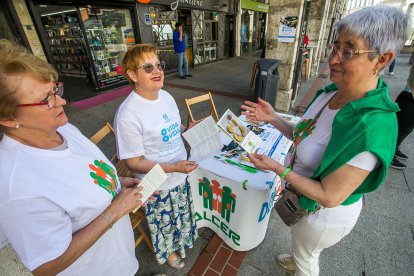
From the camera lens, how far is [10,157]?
31.4 inches

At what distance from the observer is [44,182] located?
2.69 ft

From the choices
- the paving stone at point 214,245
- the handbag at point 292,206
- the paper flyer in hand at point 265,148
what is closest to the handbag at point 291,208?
the handbag at point 292,206

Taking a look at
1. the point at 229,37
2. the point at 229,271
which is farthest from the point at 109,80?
the point at 229,37

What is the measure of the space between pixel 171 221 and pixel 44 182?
3.80ft

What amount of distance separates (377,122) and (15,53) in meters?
1.52

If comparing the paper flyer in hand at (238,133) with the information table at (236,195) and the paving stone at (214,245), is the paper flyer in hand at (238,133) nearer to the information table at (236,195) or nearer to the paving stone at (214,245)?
the information table at (236,195)

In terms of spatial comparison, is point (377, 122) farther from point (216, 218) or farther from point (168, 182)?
point (216, 218)

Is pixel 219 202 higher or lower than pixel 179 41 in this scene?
lower

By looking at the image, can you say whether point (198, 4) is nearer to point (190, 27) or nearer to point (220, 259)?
point (190, 27)

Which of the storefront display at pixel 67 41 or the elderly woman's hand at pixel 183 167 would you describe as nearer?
the elderly woman's hand at pixel 183 167

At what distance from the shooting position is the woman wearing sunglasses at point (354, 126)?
891 millimetres

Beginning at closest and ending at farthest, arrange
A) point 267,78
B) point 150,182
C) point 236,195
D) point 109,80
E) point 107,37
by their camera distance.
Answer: point 150,182 < point 236,195 < point 267,78 < point 107,37 < point 109,80

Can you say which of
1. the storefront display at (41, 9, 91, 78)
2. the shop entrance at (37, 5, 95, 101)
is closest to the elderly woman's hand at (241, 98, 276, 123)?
the shop entrance at (37, 5, 95, 101)

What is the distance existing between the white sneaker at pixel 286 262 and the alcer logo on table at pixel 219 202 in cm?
41
